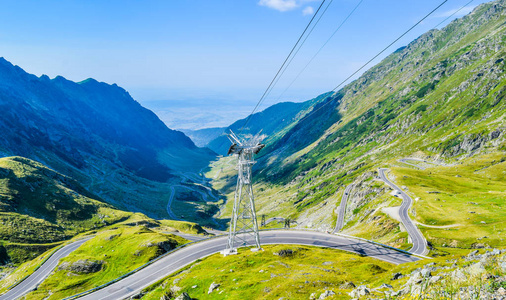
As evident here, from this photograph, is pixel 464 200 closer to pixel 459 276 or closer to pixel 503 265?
pixel 459 276

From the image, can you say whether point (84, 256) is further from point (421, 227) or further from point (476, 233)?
point (476, 233)

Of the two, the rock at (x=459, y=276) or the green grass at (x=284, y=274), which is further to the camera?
the green grass at (x=284, y=274)

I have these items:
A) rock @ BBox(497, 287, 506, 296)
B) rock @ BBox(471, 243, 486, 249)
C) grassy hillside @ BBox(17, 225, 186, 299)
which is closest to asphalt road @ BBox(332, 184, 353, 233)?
rock @ BBox(471, 243, 486, 249)

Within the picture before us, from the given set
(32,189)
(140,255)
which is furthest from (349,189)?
(32,189)

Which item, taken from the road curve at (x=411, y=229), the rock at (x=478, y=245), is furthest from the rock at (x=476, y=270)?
the rock at (x=478, y=245)

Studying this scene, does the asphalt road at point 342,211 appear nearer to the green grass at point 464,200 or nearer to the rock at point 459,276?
the green grass at point 464,200

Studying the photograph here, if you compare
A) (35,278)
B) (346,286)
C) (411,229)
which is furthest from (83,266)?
(411,229)

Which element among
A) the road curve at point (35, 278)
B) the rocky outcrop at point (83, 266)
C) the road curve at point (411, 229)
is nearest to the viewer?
the road curve at point (411, 229)

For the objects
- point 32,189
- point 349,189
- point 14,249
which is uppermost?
point 32,189
